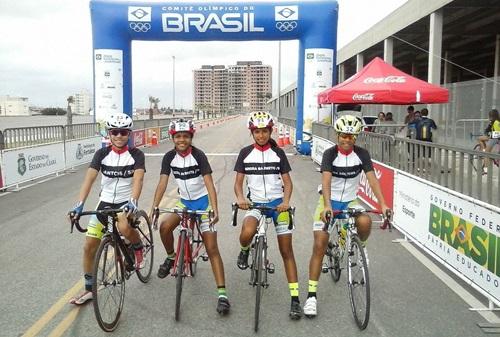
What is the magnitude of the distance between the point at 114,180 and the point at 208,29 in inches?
585

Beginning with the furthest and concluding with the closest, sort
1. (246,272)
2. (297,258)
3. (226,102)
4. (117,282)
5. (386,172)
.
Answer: (226,102) → (386,172) → (297,258) → (246,272) → (117,282)

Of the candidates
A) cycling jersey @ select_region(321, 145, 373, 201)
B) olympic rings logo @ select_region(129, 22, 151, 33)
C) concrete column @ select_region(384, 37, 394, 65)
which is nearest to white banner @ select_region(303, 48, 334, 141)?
concrete column @ select_region(384, 37, 394, 65)

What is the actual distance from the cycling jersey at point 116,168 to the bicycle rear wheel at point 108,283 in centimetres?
62

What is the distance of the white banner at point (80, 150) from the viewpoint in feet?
53.0

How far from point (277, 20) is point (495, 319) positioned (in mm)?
15686

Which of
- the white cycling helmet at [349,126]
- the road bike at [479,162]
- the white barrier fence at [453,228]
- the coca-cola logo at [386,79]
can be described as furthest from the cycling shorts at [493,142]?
the white cycling helmet at [349,126]

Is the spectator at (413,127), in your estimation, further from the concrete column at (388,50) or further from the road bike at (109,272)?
the road bike at (109,272)

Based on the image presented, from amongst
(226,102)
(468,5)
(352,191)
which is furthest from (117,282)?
(226,102)

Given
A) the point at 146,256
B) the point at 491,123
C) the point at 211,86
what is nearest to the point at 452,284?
the point at 146,256

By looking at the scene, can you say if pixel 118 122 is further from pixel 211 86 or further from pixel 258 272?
pixel 211 86

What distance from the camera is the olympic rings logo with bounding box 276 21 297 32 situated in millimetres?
18656

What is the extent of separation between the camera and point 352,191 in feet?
16.5

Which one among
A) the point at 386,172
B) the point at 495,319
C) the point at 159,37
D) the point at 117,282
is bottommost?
the point at 495,319

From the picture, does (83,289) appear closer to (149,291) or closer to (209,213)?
(149,291)
